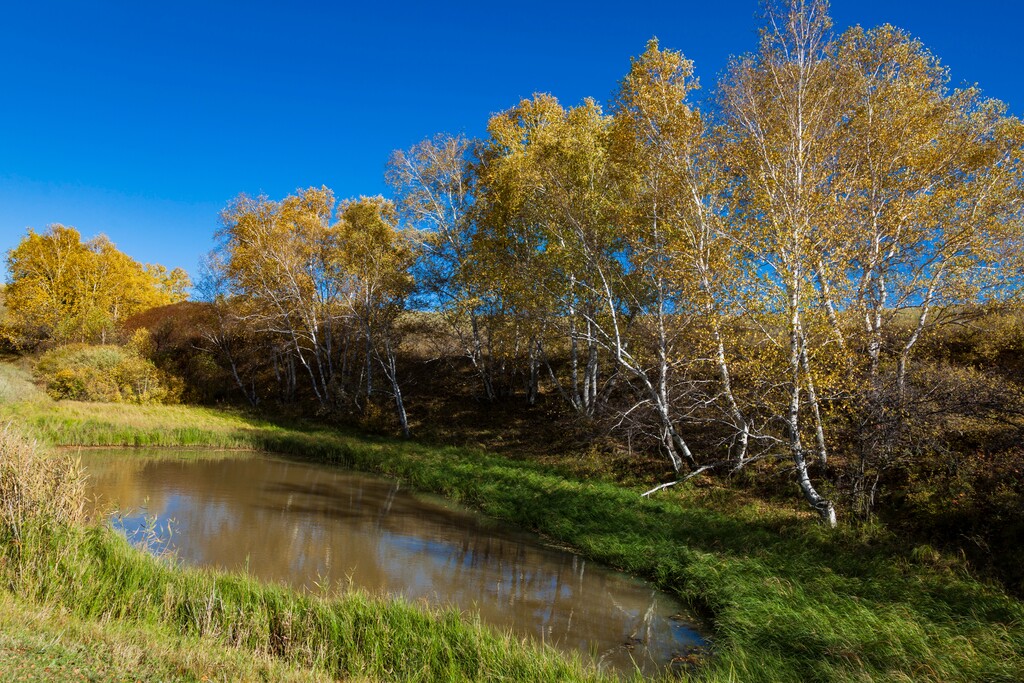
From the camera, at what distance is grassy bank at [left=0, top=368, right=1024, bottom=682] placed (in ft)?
21.1

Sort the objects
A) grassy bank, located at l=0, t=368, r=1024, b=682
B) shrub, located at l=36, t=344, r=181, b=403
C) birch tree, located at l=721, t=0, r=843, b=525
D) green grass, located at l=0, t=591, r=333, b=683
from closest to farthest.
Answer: green grass, located at l=0, t=591, r=333, b=683, grassy bank, located at l=0, t=368, r=1024, b=682, birch tree, located at l=721, t=0, r=843, b=525, shrub, located at l=36, t=344, r=181, b=403

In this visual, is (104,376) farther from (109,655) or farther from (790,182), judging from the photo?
(790,182)

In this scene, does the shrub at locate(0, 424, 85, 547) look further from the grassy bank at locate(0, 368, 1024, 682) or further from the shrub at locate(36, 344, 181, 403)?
the shrub at locate(36, 344, 181, 403)

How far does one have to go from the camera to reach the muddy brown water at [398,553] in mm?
8586

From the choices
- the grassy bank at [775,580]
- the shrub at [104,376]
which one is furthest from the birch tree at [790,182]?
the shrub at [104,376]

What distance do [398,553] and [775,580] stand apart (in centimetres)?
719

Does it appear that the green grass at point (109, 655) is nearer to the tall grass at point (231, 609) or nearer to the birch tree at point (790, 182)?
the tall grass at point (231, 609)

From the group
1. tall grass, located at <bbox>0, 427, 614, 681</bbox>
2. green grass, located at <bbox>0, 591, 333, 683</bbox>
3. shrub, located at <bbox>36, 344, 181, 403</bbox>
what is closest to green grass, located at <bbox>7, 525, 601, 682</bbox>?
tall grass, located at <bbox>0, 427, 614, 681</bbox>

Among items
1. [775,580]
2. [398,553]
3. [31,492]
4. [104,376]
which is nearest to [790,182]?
[775,580]

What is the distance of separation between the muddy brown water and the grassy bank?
2.26ft

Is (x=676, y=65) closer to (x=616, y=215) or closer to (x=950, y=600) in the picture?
(x=616, y=215)

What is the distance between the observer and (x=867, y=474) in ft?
37.9

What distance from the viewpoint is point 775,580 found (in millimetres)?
9336

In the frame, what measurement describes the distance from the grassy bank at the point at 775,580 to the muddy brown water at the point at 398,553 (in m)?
0.69
